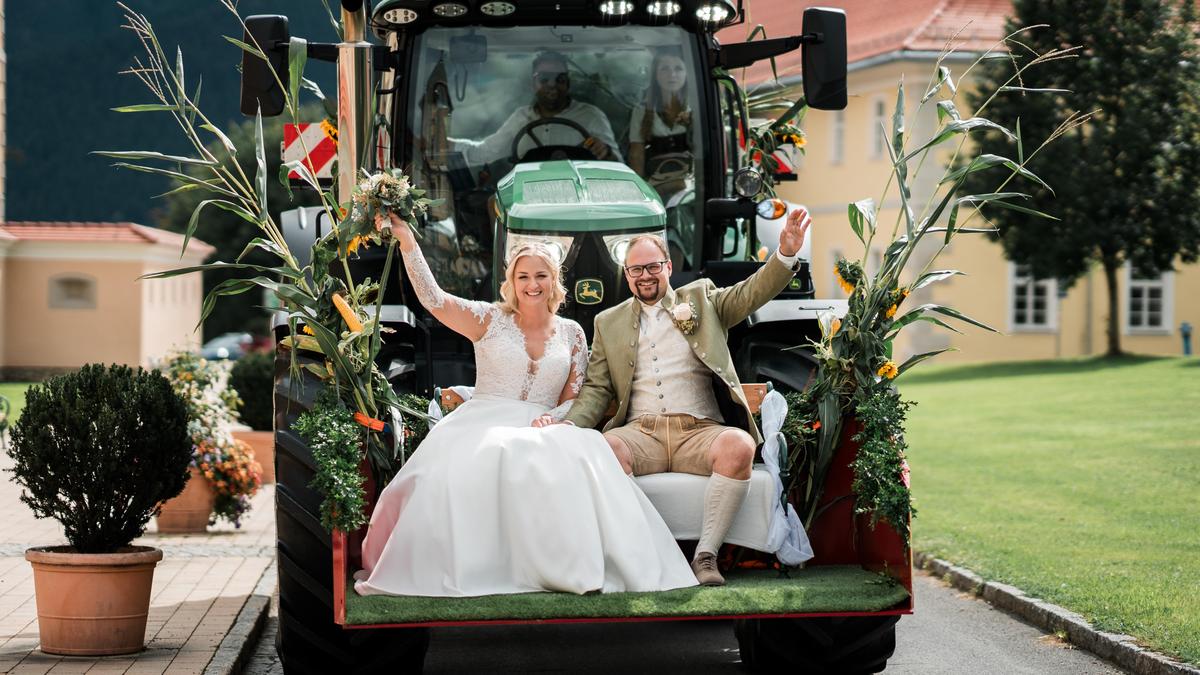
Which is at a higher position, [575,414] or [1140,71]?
[1140,71]

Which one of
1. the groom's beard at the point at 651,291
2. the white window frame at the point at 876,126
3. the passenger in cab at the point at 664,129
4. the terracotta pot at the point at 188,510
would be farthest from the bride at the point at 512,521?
the white window frame at the point at 876,126

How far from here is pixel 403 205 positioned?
21.3ft

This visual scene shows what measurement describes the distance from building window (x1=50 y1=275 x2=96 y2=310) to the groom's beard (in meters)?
32.8

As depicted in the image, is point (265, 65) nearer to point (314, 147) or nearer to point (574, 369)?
point (574, 369)

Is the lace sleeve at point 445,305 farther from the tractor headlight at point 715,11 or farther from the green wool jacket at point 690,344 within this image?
the tractor headlight at point 715,11

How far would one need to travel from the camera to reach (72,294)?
125 ft

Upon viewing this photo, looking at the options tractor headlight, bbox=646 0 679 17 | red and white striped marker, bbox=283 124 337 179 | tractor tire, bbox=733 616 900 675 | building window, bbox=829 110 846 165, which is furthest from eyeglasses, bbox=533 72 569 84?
building window, bbox=829 110 846 165

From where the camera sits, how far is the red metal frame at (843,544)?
5.99m

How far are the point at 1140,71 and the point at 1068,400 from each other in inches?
544

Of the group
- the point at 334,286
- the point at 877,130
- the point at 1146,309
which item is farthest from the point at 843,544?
the point at 1146,309

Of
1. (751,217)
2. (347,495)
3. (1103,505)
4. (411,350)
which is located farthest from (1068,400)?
(347,495)

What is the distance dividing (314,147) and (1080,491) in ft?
24.6

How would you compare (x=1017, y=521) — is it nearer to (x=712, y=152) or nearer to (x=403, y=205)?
(x=712, y=152)

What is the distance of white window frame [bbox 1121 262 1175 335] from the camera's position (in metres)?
42.5
